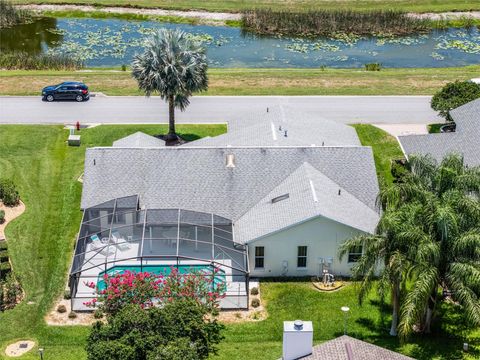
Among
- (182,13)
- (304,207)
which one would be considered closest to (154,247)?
(304,207)

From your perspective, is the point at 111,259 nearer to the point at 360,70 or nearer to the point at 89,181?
the point at 89,181

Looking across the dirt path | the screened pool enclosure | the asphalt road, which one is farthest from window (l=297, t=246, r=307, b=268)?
the dirt path

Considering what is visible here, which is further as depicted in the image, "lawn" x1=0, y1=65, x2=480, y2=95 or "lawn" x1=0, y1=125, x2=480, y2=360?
"lawn" x1=0, y1=65, x2=480, y2=95

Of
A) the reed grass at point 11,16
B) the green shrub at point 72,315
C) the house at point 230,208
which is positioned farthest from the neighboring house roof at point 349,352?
the reed grass at point 11,16

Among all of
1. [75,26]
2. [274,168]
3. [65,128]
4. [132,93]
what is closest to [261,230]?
[274,168]

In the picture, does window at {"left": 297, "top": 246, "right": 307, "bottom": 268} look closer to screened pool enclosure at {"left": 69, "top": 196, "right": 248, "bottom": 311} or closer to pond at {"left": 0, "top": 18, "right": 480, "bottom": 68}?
screened pool enclosure at {"left": 69, "top": 196, "right": 248, "bottom": 311}
